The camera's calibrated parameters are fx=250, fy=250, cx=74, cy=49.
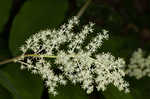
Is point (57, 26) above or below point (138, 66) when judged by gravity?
above

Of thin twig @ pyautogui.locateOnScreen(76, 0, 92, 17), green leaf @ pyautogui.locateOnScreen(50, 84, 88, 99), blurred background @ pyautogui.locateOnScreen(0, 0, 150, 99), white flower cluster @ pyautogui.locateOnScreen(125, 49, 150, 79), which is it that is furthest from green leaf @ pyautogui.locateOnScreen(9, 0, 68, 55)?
white flower cluster @ pyautogui.locateOnScreen(125, 49, 150, 79)

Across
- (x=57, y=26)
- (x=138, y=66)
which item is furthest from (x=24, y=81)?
(x=138, y=66)

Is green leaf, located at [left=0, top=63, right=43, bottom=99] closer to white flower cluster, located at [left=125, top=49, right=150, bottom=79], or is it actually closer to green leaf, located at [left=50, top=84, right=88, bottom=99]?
green leaf, located at [left=50, top=84, right=88, bottom=99]

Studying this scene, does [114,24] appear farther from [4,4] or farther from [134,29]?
[4,4]

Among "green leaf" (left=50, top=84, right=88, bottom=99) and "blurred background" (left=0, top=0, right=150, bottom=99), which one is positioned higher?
"blurred background" (left=0, top=0, right=150, bottom=99)

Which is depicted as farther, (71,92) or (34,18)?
(34,18)

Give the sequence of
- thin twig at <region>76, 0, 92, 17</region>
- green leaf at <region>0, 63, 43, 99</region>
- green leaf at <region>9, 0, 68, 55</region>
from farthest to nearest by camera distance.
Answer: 1. thin twig at <region>76, 0, 92, 17</region>
2. green leaf at <region>9, 0, 68, 55</region>
3. green leaf at <region>0, 63, 43, 99</region>

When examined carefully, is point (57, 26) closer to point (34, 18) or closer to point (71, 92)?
point (34, 18)

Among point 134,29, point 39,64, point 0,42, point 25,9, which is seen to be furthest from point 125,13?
point 39,64
